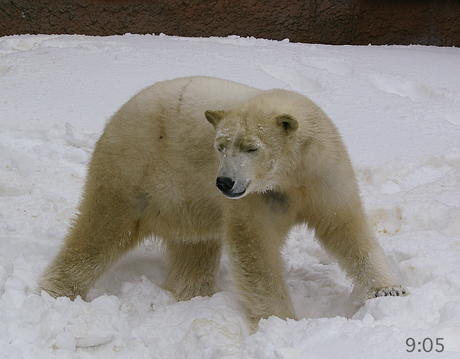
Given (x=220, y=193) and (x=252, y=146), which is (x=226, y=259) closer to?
(x=220, y=193)

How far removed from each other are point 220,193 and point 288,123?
643 mm

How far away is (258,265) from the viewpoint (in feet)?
10.9

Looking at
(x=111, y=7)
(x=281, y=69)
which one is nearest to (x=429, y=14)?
(x=281, y=69)

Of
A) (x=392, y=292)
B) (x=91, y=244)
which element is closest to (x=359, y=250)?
(x=392, y=292)

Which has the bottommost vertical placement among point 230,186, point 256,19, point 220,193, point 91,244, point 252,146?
point 256,19

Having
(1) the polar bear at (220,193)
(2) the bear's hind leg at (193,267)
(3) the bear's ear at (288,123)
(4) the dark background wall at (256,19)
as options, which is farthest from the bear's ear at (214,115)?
(4) the dark background wall at (256,19)

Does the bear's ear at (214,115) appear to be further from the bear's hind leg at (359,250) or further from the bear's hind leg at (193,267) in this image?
the bear's hind leg at (193,267)

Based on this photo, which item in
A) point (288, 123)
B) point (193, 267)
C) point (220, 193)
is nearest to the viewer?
point (288, 123)

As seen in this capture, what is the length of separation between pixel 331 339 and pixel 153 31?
25.5 ft

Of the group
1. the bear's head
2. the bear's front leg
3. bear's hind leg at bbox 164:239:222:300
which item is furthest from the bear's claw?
bear's hind leg at bbox 164:239:222:300

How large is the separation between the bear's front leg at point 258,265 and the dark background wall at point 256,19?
22.6 ft

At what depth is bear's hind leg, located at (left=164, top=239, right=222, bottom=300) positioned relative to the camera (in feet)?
13.1

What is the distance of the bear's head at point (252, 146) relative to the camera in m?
3.02

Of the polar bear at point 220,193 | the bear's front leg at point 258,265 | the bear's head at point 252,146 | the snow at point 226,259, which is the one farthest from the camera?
the bear's front leg at point 258,265
